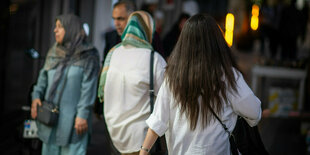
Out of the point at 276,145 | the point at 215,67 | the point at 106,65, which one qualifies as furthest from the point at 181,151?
the point at 276,145

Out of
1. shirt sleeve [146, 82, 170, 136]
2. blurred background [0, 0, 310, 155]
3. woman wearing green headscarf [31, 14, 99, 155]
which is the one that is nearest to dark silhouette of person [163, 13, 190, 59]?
blurred background [0, 0, 310, 155]

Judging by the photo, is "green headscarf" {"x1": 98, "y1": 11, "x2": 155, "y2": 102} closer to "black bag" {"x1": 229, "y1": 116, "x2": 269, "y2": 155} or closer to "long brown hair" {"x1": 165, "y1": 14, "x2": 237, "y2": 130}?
"long brown hair" {"x1": 165, "y1": 14, "x2": 237, "y2": 130}

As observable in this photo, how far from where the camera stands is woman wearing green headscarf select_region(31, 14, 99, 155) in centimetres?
418

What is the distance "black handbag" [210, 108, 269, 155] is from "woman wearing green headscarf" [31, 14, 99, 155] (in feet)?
5.37

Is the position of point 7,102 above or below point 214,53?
below

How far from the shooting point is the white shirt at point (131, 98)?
3725 millimetres

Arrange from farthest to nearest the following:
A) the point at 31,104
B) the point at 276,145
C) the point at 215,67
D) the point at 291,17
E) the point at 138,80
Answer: the point at 291,17 < the point at 276,145 < the point at 31,104 < the point at 138,80 < the point at 215,67

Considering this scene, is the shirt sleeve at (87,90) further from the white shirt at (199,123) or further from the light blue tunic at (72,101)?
the white shirt at (199,123)

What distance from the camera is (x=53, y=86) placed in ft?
13.8

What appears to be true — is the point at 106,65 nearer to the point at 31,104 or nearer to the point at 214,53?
the point at 31,104

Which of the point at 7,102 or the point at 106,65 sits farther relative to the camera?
the point at 7,102

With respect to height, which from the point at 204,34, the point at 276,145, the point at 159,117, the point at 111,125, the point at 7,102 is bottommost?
the point at 276,145

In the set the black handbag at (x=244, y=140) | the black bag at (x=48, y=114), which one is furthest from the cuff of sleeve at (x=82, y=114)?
the black handbag at (x=244, y=140)

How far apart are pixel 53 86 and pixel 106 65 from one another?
57cm
